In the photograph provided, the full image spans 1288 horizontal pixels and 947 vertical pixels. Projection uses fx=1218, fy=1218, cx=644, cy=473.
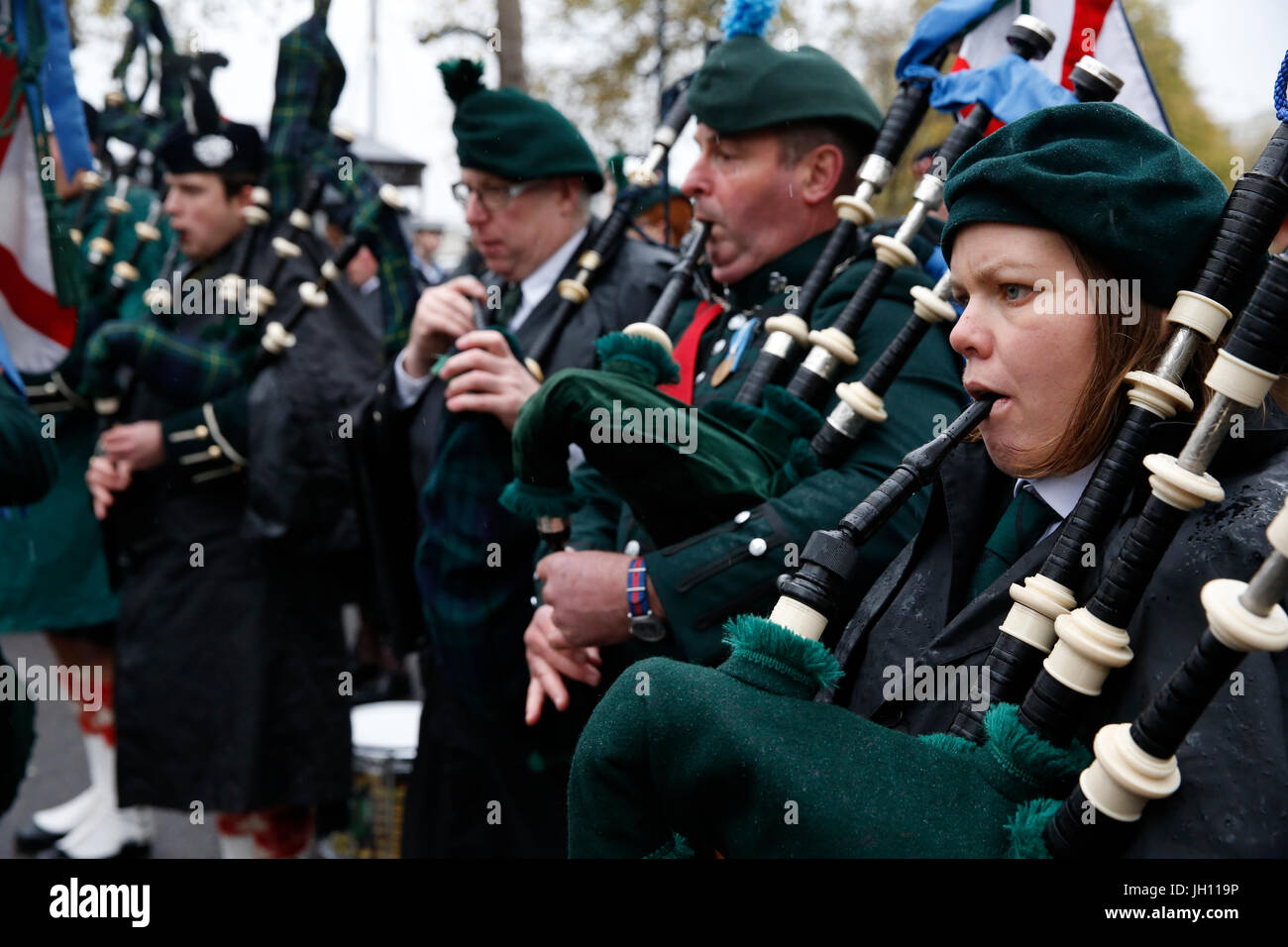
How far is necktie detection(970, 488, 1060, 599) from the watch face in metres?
0.89

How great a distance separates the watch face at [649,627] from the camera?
102 inches

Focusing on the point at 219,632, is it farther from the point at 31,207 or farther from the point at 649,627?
the point at 649,627

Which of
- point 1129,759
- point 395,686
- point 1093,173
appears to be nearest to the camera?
point 1129,759

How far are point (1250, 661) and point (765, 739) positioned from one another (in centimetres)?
54

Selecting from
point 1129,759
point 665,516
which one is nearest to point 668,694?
point 1129,759

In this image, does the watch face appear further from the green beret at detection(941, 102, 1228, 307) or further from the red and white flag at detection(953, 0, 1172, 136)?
the red and white flag at detection(953, 0, 1172, 136)

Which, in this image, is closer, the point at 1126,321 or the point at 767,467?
the point at 1126,321

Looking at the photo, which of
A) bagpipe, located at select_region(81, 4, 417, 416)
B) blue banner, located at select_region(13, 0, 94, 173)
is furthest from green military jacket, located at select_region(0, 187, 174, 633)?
blue banner, located at select_region(13, 0, 94, 173)

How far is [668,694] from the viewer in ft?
4.70

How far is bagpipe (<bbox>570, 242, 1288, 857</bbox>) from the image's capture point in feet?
4.32

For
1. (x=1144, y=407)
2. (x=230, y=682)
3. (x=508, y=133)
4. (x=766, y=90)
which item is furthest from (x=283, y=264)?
(x=1144, y=407)

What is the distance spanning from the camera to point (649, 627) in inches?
102

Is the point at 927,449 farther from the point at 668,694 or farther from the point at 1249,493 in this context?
the point at 668,694

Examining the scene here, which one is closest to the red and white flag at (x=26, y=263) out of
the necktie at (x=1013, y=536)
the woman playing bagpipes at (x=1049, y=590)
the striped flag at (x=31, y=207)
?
the striped flag at (x=31, y=207)
